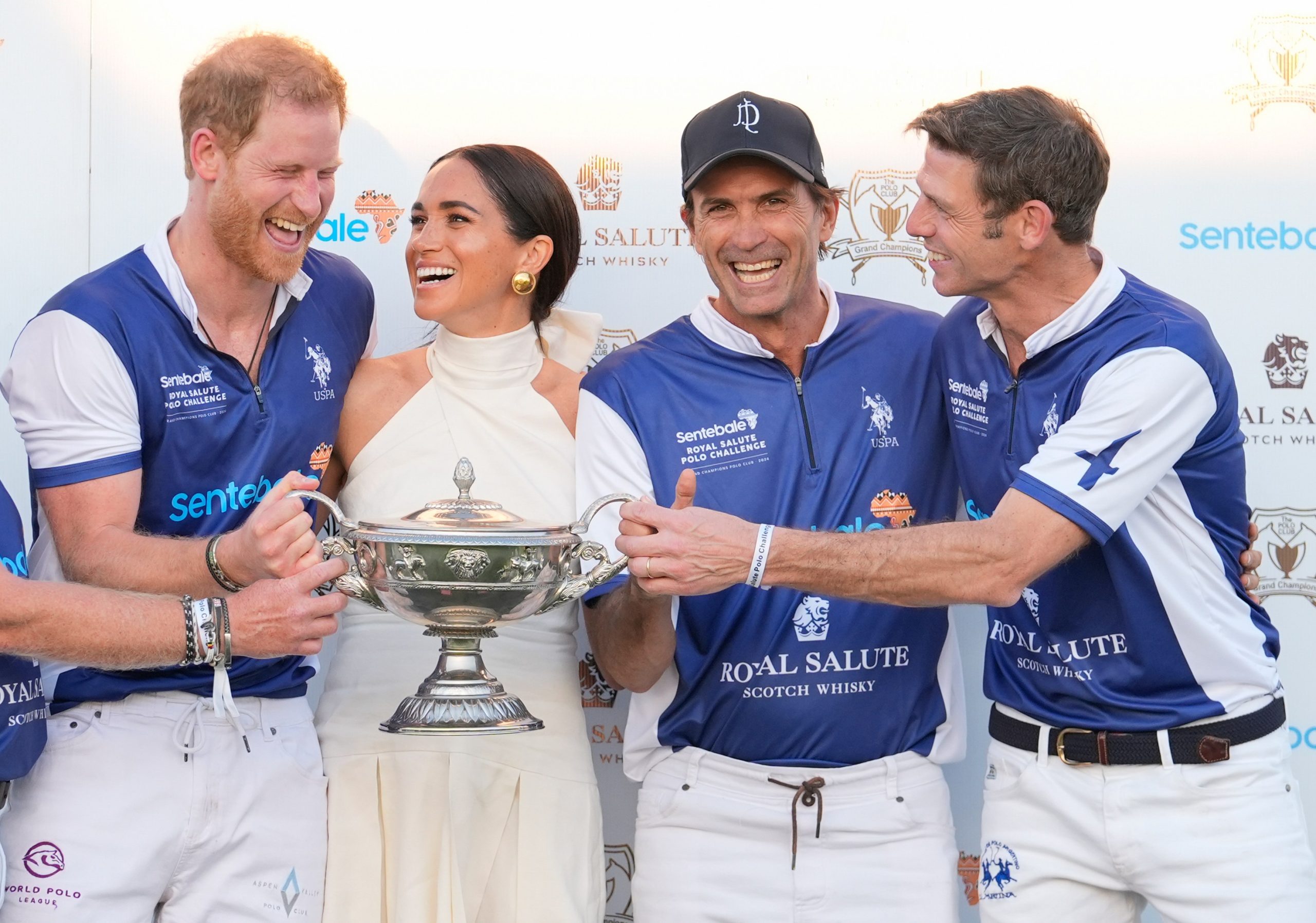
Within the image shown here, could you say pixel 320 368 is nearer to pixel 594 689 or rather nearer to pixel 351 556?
pixel 351 556

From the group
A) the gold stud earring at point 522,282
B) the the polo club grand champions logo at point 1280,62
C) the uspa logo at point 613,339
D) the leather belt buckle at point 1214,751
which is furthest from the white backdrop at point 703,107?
the leather belt buckle at point 1214,751

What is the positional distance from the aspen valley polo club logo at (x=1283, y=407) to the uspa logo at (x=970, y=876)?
4.76ft

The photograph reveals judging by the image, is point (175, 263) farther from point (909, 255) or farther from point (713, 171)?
point (909, 255)

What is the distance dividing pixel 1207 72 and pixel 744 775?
243cm

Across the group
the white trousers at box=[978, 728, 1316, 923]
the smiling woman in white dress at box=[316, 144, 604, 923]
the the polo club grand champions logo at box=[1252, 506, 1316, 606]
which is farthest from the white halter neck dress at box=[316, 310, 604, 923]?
the the polo club grand champions logo at box=[1252, 506, 1316, 606]

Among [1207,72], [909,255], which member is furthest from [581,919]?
[1207,72]

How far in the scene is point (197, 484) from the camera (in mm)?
3016

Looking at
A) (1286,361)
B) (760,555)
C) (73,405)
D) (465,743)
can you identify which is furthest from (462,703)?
(1286,361)

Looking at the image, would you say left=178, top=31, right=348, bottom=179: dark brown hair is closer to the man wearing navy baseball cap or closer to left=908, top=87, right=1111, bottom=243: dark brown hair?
the man wearing navy baseball cap

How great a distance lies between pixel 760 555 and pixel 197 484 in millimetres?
1263

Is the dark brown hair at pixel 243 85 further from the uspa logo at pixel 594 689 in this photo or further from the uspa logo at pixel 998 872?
the uspa logo at pixel 998 872

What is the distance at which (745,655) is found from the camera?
10.3 ft

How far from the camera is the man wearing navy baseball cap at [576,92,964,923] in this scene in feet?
10.1

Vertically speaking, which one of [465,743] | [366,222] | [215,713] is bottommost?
[465,743]
